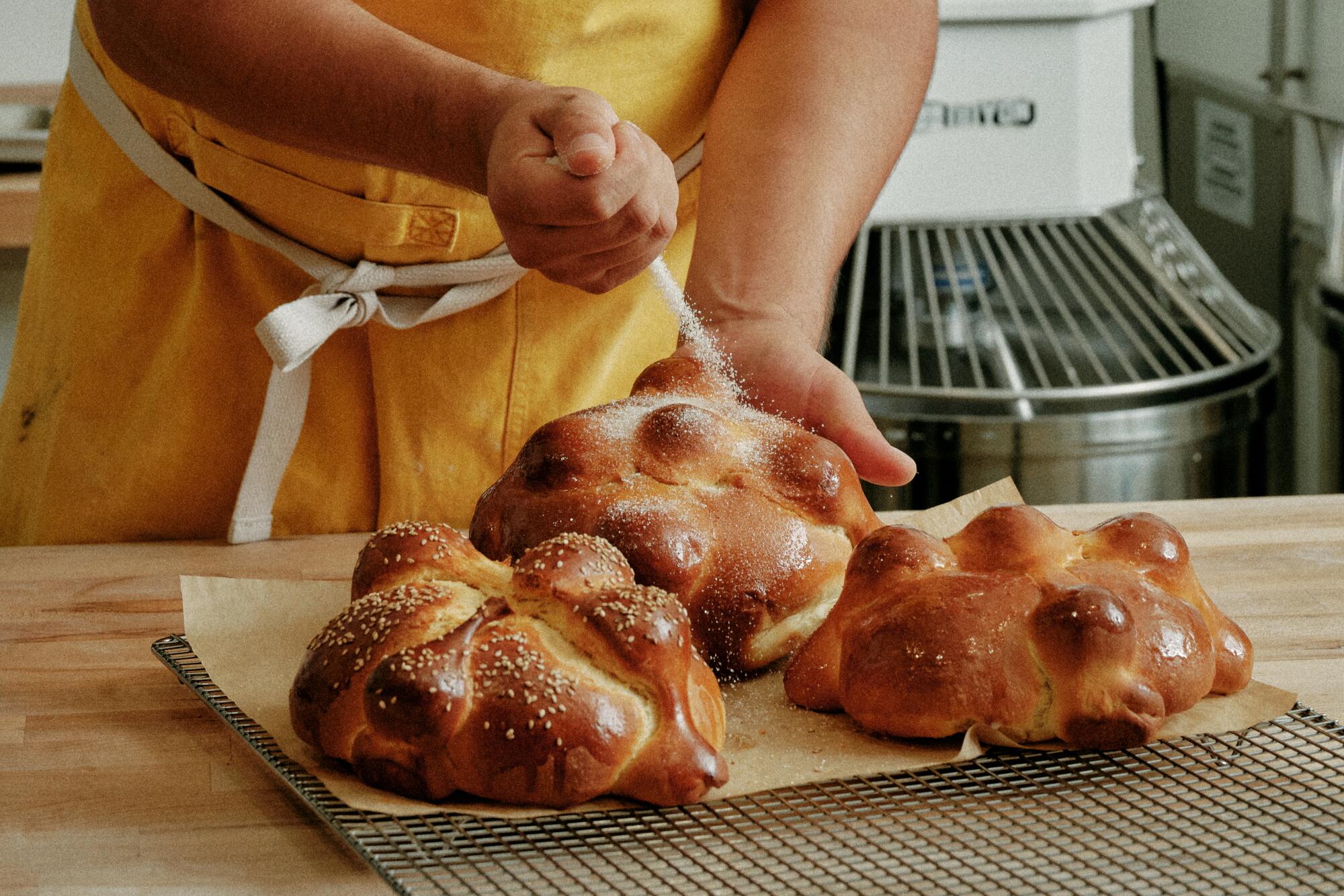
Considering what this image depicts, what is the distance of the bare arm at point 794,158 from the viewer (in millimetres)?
1290

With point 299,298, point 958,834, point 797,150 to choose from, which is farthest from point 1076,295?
point 958,834

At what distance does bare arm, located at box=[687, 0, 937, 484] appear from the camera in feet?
4.23

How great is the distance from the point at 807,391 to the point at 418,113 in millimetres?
387

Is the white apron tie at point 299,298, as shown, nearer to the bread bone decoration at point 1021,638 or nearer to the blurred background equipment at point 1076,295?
the bread bone decoration at point 1021,638

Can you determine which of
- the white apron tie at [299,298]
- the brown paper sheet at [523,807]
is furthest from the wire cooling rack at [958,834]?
the white apron tie at [299,298]

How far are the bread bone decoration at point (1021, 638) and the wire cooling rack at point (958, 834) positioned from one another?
3cm

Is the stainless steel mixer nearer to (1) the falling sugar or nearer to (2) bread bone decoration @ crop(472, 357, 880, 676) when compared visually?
(1) the falling sugar

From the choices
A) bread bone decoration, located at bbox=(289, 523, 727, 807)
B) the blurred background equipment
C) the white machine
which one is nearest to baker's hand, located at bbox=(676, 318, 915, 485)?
bread bone decoration, located at bbox=(289, 523, 727, 807)

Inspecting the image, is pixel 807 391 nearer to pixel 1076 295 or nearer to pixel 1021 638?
pixel 1021 638

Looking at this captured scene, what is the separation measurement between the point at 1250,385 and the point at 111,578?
4.85ft

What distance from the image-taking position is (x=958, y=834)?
771 mm

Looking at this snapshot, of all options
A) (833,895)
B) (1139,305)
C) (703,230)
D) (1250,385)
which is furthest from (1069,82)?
(833,895)

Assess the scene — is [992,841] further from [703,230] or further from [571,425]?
[703,230]

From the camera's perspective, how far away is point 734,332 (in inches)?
49.9
